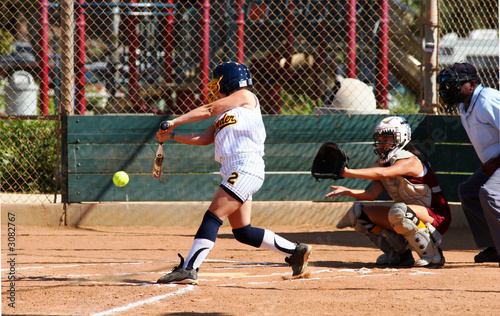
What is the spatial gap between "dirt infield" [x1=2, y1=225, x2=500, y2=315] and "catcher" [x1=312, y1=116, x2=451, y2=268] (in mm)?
254

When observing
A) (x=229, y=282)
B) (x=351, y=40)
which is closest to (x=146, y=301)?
(x=229, y=282)

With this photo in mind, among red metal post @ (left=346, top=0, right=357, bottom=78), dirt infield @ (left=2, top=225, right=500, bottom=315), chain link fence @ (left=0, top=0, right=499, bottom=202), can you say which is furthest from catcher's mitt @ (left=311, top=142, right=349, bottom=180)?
red metal post @ (left=346, top=0, right=357, bottom=78)

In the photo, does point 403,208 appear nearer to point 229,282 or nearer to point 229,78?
point 229,282

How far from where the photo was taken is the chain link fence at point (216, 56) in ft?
29.1

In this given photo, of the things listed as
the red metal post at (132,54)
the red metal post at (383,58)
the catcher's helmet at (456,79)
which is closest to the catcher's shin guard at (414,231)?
the catcher's helmet at (456,79)

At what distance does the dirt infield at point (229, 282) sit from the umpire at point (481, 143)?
32cm

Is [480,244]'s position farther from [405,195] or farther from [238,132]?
[238,132]

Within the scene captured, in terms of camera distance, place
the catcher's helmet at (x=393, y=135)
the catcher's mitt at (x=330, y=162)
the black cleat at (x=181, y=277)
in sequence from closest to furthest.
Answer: the black cleat at (x=181, y=277) → the catcher's mitt at (x=330, y=162) → the catcher's helmet at (x=393, y=135)

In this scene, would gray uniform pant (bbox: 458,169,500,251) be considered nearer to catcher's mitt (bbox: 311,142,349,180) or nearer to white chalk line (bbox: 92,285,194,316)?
catcher's mitt (bbox: 311,142,349,180)

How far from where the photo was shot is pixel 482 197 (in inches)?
207

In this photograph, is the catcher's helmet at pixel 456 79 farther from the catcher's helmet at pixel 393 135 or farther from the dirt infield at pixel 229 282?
the dirt infield at pixel 229 282

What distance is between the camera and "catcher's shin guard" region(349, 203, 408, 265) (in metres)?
5.46

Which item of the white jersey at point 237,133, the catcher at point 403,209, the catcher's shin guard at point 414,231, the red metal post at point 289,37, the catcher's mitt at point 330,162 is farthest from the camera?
the red metal post at point 289,37

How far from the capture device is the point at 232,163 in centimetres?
457
